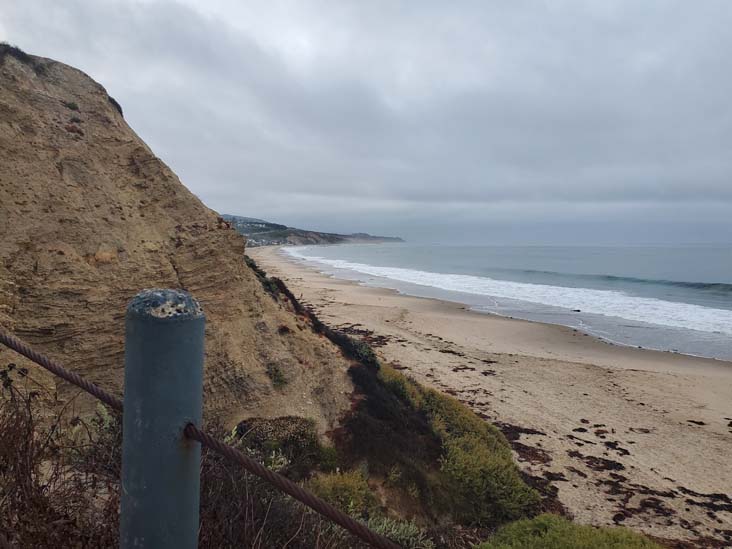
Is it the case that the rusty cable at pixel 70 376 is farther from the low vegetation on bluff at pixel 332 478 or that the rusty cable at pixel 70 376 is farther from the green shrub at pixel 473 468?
the green shrub at pixel 473 468

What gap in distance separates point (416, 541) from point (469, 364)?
910 cm

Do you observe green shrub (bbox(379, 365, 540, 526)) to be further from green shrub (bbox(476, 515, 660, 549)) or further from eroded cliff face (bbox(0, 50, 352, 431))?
eroded cliff face (bbox(0, 50, 352, 431))

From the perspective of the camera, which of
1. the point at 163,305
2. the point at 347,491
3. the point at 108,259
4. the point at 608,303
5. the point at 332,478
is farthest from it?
the point at 608,303

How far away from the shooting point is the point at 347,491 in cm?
499

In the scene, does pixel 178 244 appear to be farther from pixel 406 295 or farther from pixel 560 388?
pixel 406 295

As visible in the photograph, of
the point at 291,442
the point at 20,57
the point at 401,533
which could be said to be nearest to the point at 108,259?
the point at 291,442

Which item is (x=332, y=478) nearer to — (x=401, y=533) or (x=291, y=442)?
(x=291, y=442)

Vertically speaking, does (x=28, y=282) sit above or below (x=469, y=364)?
above

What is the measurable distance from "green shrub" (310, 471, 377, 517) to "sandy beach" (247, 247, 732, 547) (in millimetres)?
3136

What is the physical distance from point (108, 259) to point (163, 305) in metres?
5.25

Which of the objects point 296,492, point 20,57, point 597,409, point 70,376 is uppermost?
point 20,57

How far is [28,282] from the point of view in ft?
16.2

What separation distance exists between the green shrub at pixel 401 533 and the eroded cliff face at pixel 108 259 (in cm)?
178

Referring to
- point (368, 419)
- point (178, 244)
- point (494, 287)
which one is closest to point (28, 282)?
point (178, 244)
